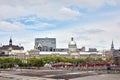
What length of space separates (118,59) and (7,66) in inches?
2627

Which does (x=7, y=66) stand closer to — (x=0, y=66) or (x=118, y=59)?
(x=0, y=66)

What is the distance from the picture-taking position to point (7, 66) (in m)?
184

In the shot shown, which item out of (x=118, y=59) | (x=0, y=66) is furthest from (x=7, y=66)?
(x=118, y=59)

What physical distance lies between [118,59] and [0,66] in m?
70.5

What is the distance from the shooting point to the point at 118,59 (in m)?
144

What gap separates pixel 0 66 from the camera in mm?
185375

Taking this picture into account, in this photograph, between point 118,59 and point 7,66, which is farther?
point 7,66

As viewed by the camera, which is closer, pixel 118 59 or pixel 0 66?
pixel 118 59
